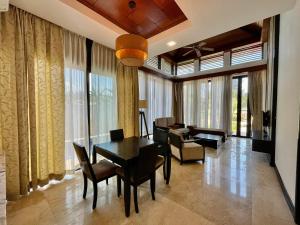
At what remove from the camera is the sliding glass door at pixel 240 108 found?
621 cm

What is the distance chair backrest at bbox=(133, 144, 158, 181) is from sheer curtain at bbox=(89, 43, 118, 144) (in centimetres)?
202

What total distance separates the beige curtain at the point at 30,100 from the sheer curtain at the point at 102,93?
79cm

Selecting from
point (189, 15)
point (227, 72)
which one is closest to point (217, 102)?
point (227, 72)

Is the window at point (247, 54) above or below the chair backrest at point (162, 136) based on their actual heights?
above

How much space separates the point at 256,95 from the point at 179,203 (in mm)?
5662

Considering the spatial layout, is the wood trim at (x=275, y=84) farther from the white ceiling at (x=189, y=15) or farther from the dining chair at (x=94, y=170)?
the dining chair at (x=94, y=170)

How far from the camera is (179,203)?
2.07 meters

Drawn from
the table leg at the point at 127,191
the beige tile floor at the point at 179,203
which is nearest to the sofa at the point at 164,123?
the beige tile floor at the point at 179,203

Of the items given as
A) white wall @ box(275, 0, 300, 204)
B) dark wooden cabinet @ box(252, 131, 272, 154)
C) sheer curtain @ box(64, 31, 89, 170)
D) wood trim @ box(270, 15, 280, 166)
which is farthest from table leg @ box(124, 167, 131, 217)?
wood trim @ box(270, 15, 280, 166)

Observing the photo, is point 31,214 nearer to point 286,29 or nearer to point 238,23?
point 238,23

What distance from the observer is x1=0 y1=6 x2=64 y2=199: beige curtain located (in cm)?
209

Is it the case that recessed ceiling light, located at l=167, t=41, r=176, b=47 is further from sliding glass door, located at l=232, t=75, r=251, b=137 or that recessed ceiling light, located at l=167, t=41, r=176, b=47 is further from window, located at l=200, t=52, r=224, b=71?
sliding glass door, located at l=232, t=75, r=251, b=137

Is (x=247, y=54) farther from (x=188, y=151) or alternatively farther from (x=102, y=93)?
(x=102, y=93)

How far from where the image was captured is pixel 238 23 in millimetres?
2596
